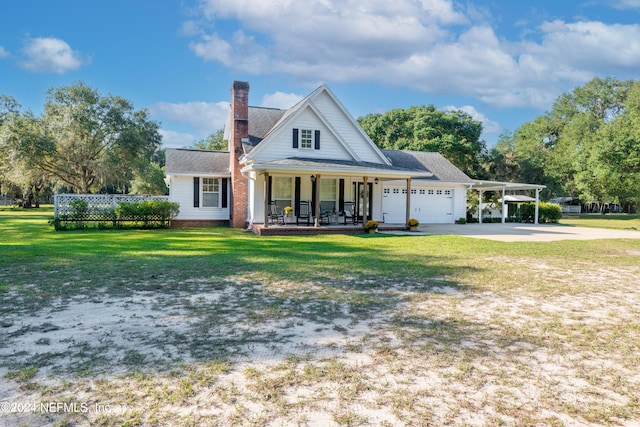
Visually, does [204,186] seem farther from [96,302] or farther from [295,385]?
[295,385]

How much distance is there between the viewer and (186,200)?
758 inches

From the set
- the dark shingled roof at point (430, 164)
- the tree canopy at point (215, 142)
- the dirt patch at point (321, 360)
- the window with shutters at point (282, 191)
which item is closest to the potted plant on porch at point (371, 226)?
the window with shutters at point (282, 191)

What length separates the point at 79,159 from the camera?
94.2ft

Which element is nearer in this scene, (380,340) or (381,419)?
(381,419)

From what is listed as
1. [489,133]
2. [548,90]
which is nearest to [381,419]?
[489,133]

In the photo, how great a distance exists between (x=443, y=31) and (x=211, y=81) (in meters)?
14.4

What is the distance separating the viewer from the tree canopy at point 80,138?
26.1 metres

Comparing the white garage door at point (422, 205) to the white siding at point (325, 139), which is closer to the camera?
the white siding at point (325, 139)

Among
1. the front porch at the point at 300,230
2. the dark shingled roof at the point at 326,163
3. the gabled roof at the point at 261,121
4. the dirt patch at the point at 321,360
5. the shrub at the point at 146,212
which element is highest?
the gabled roof at the point at 261,121

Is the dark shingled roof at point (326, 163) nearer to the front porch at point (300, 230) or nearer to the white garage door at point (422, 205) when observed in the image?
the front porch at point (300, 230)

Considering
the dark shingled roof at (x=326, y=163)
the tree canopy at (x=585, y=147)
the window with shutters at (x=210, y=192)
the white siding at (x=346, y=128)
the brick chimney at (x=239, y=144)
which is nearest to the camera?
the dark shingled roof at (x=326, y=163)

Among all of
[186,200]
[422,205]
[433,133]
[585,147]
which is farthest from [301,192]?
[585,147]

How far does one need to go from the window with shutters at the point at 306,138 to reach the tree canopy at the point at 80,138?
17.9 metres

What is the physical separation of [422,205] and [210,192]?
483 inches
